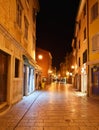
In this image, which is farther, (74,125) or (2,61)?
(2,61)

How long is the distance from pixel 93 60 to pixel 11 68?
9935 millimetres

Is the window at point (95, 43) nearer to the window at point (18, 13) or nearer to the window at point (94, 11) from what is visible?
the window at point (94, 11)

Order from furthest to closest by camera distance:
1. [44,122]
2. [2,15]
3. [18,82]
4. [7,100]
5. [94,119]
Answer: [18,82]
[7,100]
[2,15]
[94,119]
[44,122]

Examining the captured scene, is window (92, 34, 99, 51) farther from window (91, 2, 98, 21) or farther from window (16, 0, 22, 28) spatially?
window (16, 0, 22, 28)

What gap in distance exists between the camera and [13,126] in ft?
29.0

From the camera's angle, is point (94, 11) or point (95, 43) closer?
point (95, 43)

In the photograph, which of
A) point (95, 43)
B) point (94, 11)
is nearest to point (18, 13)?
point (95, 43)

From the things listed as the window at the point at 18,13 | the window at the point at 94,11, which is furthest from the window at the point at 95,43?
the window at the point at 18,13

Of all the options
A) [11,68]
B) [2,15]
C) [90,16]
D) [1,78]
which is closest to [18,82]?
[11,68]

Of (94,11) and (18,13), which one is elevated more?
(94,11)

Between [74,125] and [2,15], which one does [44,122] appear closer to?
[74,125]

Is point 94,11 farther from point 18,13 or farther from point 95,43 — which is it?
point 18,13

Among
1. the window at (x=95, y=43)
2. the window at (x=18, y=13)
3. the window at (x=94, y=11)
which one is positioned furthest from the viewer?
the window at (x=94, y=11)

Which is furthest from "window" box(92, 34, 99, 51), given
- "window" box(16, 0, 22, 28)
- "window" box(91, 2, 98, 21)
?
"window" box(16, 0, 22, 28)
